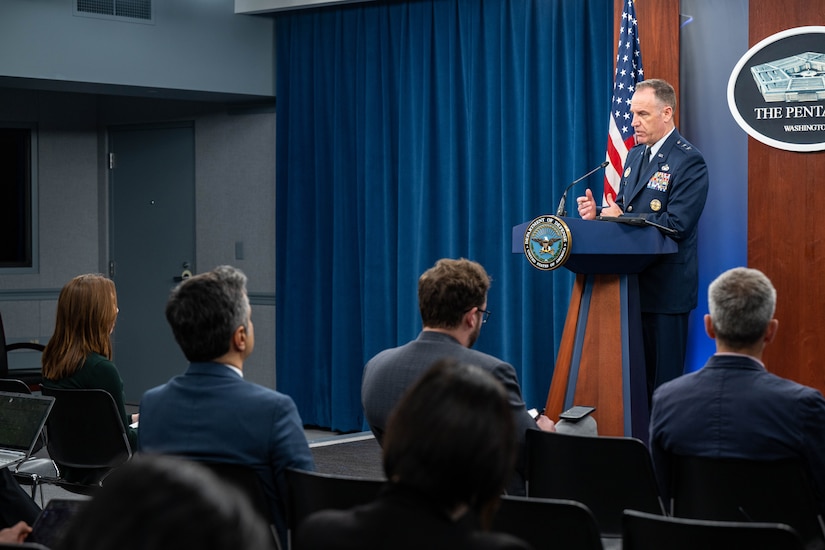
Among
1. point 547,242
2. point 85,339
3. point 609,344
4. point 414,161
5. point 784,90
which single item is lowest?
point 609,344

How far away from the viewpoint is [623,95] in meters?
5.34

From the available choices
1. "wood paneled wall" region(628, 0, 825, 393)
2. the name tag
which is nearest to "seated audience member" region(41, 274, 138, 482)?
the name tag

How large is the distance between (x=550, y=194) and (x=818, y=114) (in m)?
1.77

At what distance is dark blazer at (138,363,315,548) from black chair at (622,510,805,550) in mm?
788

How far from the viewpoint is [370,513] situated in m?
1.43

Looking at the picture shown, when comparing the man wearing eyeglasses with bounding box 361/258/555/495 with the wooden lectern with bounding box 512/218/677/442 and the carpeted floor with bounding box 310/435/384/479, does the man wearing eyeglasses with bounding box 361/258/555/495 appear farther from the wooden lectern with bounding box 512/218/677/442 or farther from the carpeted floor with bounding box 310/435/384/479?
the carpeted floor with bounding box 310/435/384/479

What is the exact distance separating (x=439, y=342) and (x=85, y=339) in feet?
4.53

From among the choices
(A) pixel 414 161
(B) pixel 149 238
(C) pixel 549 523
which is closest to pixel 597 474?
(C) pixel 549 523

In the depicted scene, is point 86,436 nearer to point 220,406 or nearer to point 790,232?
point 220,406

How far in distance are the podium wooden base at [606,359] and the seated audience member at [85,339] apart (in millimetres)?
1917

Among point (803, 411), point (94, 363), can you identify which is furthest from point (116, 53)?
point (803, 411)

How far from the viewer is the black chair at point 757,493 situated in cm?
253

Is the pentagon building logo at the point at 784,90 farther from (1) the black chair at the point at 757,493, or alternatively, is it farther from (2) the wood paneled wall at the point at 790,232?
(1) the black chair at the point at 757,493

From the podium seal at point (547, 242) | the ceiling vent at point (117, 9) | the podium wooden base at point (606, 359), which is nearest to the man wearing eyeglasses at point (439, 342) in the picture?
the podium seal at point (547, 242)
